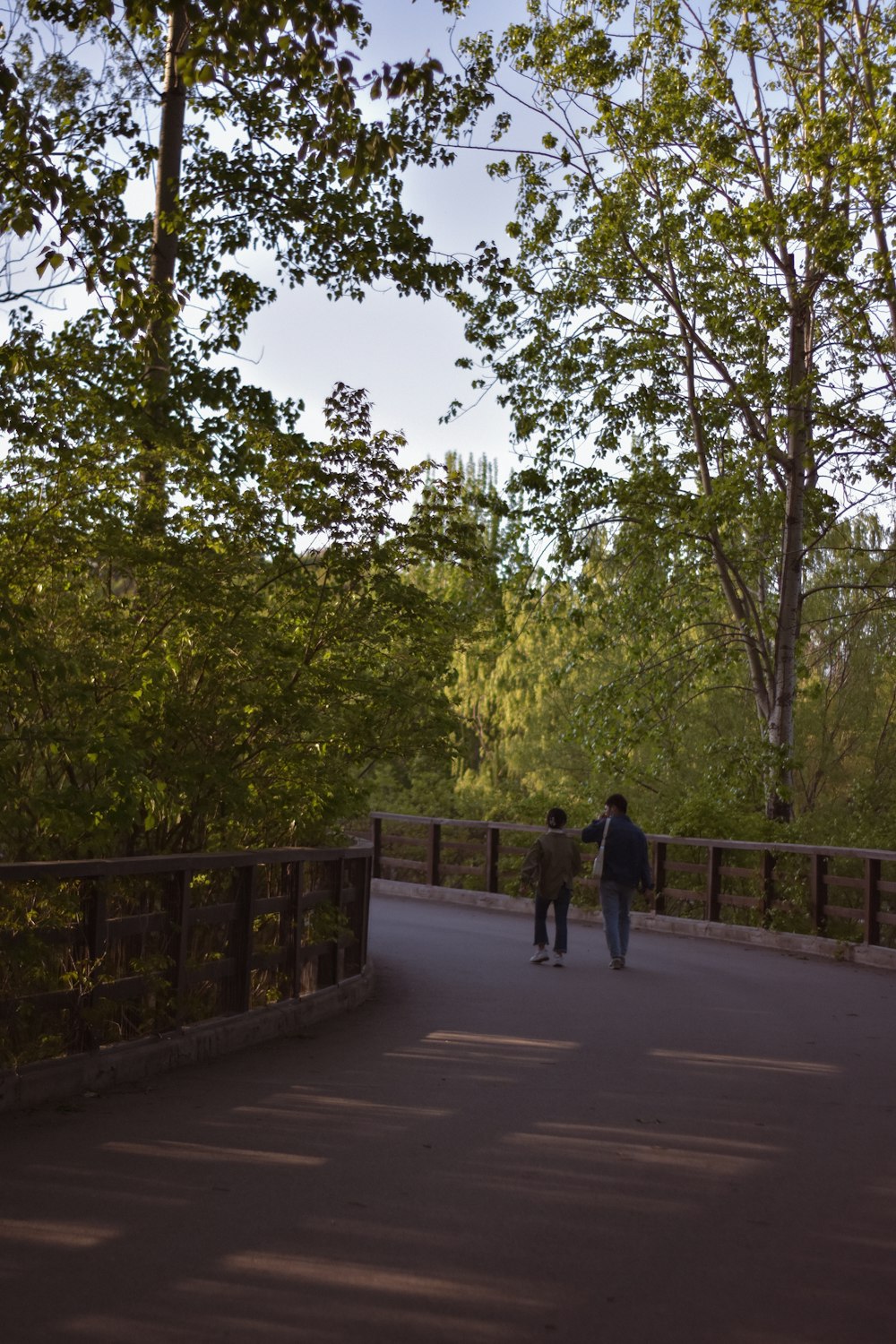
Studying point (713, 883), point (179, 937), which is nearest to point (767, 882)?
point (713, 883)

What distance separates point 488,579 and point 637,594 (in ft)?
43.0

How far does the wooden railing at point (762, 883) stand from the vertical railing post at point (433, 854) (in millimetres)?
22

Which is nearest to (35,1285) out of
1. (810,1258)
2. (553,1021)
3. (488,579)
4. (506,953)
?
(810,1258)

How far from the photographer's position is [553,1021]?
1156cm

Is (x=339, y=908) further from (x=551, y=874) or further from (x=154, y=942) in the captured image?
(x=551, y=874)

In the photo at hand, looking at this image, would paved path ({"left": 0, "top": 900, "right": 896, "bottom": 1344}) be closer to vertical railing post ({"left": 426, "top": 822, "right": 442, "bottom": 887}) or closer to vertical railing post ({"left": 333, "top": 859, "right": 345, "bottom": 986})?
vertical railing post ({"left": 333, "top": 859, "right": 345, "bottom": 986})

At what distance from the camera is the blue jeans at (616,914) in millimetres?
15703

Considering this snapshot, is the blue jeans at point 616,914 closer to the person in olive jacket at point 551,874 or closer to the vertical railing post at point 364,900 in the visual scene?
the person in olive jacket at point 551,874

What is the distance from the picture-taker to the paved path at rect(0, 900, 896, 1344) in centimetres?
473

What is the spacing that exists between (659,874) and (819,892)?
11.0ft

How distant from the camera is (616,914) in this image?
15852 mm

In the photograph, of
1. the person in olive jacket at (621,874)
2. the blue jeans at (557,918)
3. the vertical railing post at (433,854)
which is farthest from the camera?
the vertical railing post at (433,854)

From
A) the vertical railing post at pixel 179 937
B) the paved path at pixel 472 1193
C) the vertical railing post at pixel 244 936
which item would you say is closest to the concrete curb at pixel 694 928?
the paved path at pixel 472 1193

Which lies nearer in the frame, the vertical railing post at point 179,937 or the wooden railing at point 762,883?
the vertical railing post at point 179,937
